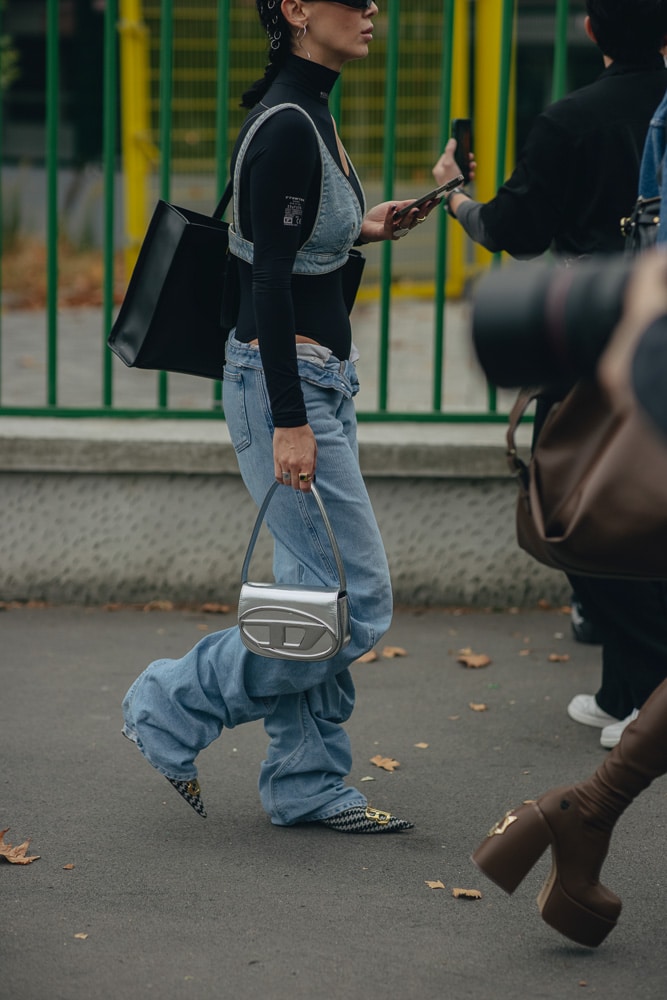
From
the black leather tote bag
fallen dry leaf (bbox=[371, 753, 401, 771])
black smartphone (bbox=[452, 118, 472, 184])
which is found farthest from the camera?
fallen dry leaf (bbox=[371, 753, 401, 771])

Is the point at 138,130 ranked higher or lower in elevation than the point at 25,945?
higher

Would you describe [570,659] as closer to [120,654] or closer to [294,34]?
[120,654]

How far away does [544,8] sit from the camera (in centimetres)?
1371

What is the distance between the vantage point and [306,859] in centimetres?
349

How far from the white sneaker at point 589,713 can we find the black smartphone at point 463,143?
5.16 ft

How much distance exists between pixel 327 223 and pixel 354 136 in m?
6.86

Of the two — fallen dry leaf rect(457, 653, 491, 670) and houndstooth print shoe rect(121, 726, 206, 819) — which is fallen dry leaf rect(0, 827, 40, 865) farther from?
fallen dry leaf rect(457, 653, 491, 670)

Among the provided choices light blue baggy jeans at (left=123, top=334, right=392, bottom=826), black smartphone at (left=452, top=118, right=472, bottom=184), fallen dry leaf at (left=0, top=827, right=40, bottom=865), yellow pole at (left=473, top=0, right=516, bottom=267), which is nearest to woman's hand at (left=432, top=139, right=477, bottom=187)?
black smartphone at (left=452, top=118, right=472, bottom=184)

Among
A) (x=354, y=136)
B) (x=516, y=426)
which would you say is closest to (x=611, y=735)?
(x=516, y=426)

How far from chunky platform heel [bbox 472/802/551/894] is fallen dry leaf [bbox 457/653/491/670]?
1940 millimetres

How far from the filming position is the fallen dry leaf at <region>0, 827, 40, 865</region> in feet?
11.2

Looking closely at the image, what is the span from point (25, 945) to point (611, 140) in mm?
2353

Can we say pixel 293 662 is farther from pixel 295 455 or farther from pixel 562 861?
pixel 562 861

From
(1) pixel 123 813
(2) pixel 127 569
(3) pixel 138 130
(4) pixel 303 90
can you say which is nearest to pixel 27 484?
(2) pixel 127 569
